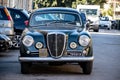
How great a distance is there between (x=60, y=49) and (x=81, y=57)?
0.55 meters

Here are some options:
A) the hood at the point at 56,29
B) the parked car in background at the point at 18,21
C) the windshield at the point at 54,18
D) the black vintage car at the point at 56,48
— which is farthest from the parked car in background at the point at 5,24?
the black vintage car at the point at 56,48

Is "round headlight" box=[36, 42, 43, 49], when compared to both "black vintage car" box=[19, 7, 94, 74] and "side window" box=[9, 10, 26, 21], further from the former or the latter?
"side window" box=[9, 10, 26, 21]

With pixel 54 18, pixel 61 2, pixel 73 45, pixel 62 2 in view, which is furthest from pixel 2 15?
pixel 61 2

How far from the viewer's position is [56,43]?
11766mm

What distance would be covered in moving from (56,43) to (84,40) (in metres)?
0.70

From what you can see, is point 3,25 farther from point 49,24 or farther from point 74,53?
point 74,53

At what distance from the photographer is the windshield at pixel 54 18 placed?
13.1m

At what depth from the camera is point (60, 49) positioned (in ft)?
38.4

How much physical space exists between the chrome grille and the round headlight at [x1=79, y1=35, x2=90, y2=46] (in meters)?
0.43

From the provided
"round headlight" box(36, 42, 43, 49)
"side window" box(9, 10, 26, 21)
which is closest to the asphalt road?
"round headlight" box(36, 42, 43, 49)

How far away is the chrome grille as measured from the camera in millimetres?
11703

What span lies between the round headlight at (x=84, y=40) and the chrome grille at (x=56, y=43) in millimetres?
431

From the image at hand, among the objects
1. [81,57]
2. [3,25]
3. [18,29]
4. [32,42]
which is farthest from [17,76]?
[18,29]

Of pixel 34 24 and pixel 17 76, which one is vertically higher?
pixel 34 24
